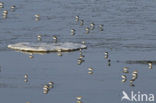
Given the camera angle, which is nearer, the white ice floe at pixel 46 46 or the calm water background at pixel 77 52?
the calm water background at pixel 77 52

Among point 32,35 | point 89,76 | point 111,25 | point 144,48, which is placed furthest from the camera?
point 111,25

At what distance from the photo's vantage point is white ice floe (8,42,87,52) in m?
31.0

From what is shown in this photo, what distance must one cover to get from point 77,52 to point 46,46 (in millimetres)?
1649

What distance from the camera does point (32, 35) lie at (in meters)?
34.7

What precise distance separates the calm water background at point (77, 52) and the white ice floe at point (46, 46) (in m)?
0.50

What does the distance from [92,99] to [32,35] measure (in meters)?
11.6

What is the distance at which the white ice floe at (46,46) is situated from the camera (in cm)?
3097

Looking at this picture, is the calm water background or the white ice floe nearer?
the calm water background

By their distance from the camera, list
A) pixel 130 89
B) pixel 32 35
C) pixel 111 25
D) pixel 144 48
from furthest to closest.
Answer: pixel 111 25
pixel 32 35
pixel 144 48
pixel 130 89

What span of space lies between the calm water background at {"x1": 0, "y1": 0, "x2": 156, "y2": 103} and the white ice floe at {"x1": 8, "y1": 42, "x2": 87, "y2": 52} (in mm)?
498

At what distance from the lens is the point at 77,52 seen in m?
31.0

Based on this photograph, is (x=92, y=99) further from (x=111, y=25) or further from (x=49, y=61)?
(x=111, y=25)

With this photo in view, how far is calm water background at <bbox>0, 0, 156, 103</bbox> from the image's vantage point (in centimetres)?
2483

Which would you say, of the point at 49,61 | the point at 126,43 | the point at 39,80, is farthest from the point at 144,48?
the point at 39,80
